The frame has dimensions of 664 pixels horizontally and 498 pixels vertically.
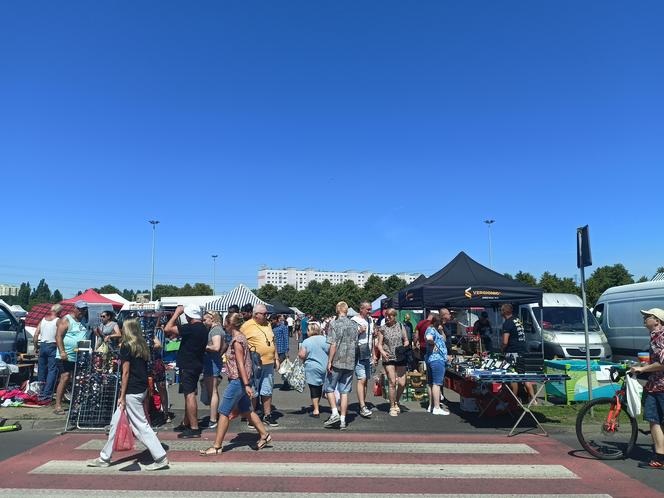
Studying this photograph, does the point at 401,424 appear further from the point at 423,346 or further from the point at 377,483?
the point at 377,483

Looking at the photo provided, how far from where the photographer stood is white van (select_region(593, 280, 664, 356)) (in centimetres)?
1444

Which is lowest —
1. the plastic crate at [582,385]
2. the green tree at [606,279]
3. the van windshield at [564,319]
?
the plastic crate at [582,385]

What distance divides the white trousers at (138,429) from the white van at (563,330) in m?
11.0

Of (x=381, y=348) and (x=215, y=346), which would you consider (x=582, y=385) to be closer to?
(x=381, y=348)

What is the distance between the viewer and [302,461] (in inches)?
241

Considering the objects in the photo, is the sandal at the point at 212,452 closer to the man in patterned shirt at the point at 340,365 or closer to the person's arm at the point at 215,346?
the person's arm at the point at 215,346

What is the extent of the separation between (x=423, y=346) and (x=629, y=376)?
426 cm

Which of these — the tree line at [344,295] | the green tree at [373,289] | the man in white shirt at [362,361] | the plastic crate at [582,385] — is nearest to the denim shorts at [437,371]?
the man in white shirt at [362,361]

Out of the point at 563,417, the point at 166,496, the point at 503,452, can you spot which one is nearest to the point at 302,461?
the point at 166,496

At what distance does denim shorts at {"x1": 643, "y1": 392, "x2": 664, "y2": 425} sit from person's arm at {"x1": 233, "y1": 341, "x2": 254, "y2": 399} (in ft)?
14.9

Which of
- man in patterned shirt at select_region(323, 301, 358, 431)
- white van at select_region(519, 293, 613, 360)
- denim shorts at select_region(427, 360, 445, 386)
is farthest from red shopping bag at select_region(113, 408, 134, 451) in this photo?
white van at select_region(519, 293, 613, 360)

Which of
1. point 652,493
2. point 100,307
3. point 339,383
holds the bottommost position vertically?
point 652,493

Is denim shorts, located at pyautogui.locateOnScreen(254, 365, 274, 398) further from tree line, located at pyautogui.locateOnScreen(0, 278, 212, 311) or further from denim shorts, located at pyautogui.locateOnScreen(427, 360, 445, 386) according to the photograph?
tree line, located at pyautogui.locateOnScreen(0, 278, 212, 311)

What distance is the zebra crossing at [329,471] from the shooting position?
5.12m
